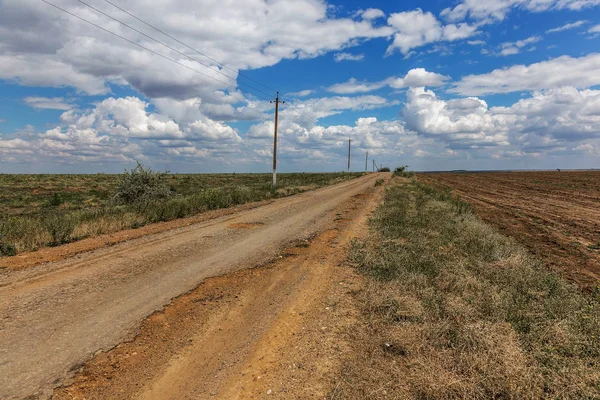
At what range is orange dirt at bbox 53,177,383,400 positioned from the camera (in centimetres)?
338

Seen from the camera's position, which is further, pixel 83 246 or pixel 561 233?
pixel 561 233

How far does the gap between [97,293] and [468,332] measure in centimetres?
582

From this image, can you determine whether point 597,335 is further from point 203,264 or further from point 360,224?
point 360,224

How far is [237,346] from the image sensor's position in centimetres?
419

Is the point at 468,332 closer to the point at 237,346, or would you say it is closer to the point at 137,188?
the point at 237,346

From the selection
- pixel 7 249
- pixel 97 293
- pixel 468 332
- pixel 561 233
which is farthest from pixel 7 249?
pixel 561 233

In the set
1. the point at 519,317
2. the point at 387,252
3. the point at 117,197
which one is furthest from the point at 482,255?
the point at 117,197

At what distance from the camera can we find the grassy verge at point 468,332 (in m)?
3.23

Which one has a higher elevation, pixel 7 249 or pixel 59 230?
pixel 59 230

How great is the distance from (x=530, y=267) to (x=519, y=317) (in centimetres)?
277

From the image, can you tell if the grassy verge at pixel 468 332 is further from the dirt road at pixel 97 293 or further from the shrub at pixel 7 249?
the shrub at pixel 7 249

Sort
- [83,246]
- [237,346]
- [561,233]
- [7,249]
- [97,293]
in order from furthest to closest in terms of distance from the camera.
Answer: [561,233] < [83,246] < [7,249] < [97,293] < [237,346]

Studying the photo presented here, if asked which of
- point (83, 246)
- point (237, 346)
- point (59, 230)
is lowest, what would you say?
point (237, 346)

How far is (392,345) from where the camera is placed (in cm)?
399
